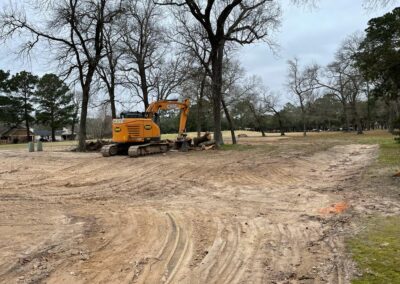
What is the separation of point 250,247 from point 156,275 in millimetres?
1706

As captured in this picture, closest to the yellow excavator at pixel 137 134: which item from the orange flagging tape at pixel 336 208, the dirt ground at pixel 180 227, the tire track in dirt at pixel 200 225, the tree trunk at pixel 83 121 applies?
the tire track in dirt at pixel 200 225

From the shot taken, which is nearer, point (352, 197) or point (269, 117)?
point (352, 197)

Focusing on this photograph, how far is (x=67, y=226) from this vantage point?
8.20m

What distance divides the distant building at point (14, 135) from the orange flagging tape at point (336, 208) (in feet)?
274

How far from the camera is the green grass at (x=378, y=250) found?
5.01 m

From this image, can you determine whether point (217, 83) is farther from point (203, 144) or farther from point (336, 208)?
point (336, 208)

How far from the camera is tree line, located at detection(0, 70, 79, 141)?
78562 mm

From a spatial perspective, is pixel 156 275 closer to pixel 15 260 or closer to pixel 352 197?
pixel 15 260

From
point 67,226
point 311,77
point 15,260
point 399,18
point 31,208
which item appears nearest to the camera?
point 15,260

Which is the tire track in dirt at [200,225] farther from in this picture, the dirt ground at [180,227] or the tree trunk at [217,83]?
the tree trunk at [217,83]

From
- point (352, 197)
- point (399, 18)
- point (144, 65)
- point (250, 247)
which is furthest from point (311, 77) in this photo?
point (250, 247)

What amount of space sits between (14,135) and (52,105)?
48.2 ft

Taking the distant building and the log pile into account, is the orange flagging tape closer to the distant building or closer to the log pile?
the log pile

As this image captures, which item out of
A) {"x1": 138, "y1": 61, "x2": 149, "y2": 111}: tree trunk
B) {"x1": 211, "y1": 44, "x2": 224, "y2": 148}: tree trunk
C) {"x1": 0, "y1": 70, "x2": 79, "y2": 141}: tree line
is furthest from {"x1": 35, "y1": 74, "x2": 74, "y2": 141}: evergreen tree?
{"x1": 211, "y1": 44, "x2": 224, "y2": 148}: tree trunk
